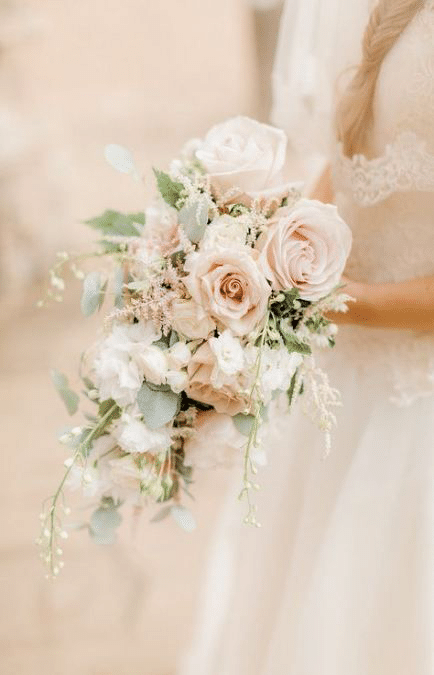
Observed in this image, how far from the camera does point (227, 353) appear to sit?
901 mm

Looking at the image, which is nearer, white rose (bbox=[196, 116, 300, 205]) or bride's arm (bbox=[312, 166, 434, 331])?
white rose (bbox=[196, 116, 300, 205])

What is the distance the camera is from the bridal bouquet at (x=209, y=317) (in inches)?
36.0

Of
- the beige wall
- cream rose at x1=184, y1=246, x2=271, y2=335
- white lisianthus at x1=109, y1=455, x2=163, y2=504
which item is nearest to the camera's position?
cream rose at x1=184, y1=246, x2=271, y2=335

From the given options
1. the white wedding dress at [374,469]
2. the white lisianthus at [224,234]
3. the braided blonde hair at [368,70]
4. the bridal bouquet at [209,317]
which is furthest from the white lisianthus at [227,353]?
the braided blonde hair at [368,70]

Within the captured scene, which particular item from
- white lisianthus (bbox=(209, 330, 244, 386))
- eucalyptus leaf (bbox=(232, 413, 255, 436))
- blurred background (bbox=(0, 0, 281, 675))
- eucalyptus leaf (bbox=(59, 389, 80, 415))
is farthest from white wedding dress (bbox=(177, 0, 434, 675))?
blurred background (bbox=(0, 0, 281, 675))

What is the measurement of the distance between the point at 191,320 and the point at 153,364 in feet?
0.23

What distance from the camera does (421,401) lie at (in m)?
1.19

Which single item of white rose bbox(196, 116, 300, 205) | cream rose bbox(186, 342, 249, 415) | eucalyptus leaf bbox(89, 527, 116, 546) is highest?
white rose bbox(196, 116, 300, 205)

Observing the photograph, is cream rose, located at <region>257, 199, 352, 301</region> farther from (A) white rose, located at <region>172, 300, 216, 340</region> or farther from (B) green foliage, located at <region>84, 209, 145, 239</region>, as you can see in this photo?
(B) green foliage, located at <region>84, 209, 145, 239</region>

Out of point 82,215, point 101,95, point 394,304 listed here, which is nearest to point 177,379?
point 394,304

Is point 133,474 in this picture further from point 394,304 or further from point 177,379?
point 394,304

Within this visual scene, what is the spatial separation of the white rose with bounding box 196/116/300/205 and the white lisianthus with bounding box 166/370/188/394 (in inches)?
9.5

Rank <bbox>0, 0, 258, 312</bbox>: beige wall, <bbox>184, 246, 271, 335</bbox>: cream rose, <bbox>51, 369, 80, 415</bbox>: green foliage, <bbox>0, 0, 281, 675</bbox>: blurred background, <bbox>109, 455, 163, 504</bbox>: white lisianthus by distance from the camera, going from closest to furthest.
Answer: <bbox>184, 246, 271, 335</bbox>: cream rose, <bbox>109, 455, 163, 504</bbox>: white lisianthus, <bbox>51, 369, 80, 415</bbox>: green foliage, <bbox>0, 0, 281, 675</bbox>: blurred background, <bbox>0, 0, 258, 312</bbox>: beige wall

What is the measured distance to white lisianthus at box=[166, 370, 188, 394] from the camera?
0.93 metres
